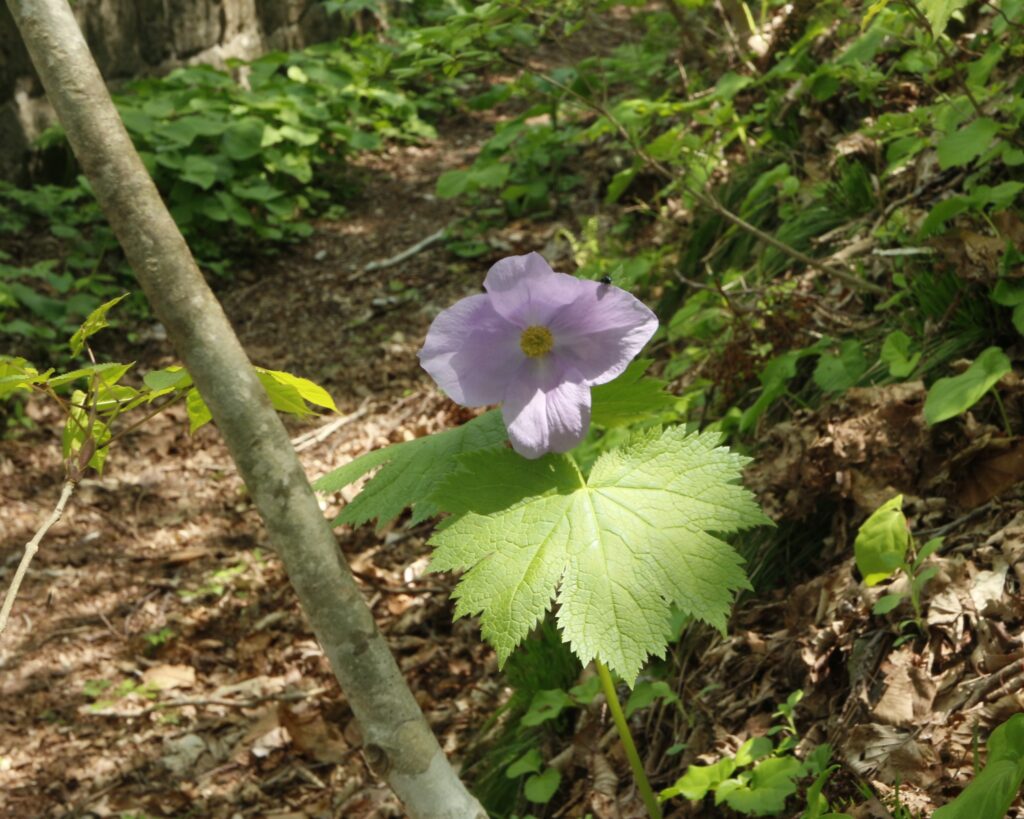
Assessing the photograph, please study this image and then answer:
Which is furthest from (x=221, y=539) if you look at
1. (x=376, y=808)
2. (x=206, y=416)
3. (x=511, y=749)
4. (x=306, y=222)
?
(x=306, y=222)

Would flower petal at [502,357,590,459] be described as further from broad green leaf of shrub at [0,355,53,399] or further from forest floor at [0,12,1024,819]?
forest floor at [0,12,1024,819]

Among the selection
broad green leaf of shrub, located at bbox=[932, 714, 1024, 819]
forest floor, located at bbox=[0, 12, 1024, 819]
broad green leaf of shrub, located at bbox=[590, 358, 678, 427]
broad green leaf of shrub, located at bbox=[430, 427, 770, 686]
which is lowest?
forest floor, located at bbox=[0, 12, 1024, 819]

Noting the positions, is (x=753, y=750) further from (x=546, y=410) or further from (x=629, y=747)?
(x=546, y=410)

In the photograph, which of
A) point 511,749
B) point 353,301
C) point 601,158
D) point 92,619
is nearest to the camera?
point 511,749

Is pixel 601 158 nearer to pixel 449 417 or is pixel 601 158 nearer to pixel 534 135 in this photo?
pixel 534 135

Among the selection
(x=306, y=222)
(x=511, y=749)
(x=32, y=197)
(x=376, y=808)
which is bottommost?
(x=376, y=808)

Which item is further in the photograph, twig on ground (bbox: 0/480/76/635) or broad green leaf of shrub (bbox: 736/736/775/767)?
broad green leaf of shrub (bbox: 736/736/775/767)

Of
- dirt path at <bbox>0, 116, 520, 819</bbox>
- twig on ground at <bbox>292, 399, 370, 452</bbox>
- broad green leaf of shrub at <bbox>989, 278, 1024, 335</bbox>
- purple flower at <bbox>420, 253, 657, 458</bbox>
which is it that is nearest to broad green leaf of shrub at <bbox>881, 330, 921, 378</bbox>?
broad green leaf of shrub at <bbox>989, 278, 1024, 335</bbox>

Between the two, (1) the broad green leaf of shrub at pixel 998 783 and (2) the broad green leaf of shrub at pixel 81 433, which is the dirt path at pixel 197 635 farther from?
(1) the broad green leaf of shrub at pixel 998 783
